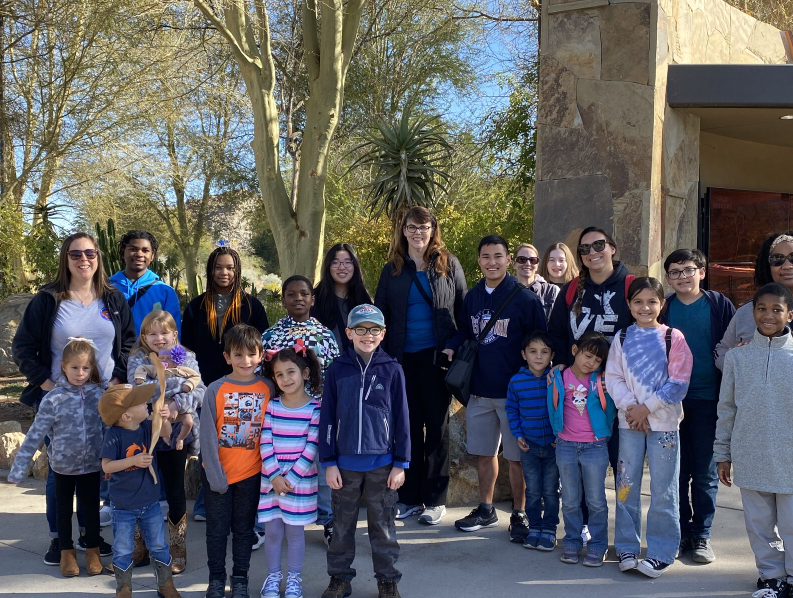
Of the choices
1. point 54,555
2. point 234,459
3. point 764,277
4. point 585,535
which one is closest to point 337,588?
point 234,459

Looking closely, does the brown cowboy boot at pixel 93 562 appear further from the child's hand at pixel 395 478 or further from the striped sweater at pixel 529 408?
the striped sweater at pixel 529 408

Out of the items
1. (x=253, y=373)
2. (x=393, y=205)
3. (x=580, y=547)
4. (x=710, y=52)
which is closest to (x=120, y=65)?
(x=393, y=205)

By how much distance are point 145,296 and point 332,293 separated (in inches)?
51.6

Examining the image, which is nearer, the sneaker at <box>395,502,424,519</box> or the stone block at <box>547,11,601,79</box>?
the sneaker at <box>395,502,424,519</box>

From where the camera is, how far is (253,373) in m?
4.27

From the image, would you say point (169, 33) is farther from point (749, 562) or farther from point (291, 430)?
point (749, 562)

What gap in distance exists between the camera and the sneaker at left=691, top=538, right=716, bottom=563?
442 centimetres

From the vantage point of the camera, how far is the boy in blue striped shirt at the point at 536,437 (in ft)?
15.3

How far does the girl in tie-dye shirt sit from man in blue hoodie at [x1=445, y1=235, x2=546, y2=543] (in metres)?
0.72

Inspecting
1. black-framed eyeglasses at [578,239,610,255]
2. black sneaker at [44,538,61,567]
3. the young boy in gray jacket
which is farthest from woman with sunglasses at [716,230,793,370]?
black sneaker at [44,538,61,567]

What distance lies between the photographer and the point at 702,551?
175 inches

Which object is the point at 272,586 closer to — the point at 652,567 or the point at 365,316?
the point at 365,316

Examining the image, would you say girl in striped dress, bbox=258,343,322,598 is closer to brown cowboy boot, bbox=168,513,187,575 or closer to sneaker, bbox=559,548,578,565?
brown cowboy boot, bbox=168,513,187,575

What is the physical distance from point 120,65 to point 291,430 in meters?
12.6
